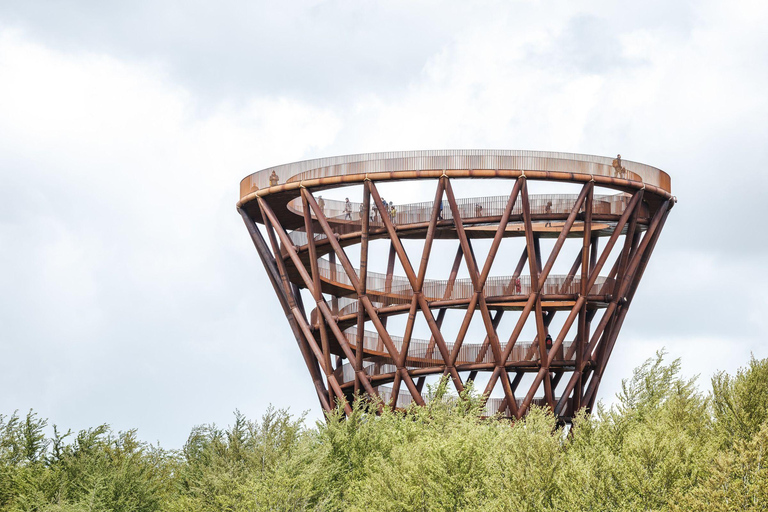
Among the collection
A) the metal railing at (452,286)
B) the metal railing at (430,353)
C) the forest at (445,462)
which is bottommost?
the forest at (445,462)

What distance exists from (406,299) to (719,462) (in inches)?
823

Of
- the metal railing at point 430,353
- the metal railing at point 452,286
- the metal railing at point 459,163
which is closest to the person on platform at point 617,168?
the metal railing at point 459,163

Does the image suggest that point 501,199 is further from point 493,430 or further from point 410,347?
point 493,430

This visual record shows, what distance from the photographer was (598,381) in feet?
149

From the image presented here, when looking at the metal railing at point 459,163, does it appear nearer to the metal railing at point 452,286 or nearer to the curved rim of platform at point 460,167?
the curved rim of platform at point 460,167

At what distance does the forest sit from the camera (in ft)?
85.6

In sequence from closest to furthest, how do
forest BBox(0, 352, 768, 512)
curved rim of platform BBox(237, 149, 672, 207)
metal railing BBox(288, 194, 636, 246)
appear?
forest BBox(0, 352, 768, 512) → curved rim of platform BBox(237, 149, 672, 207) → metal railing BBox(288, 194, 636, 246)

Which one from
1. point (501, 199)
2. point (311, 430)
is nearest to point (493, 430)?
point (311, 430)

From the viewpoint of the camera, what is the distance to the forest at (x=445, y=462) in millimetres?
26094

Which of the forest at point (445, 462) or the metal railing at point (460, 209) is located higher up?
the metal railing at point (460, 209)

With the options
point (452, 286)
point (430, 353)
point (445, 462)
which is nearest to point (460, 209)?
point (452, 286)

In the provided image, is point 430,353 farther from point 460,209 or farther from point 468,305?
point 460,209

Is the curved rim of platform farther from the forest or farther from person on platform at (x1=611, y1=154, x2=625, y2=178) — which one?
the forest

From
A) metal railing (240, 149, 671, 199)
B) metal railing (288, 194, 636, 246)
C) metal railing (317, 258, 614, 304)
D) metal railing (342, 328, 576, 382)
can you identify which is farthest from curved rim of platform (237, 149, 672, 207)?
metal railing (342, 328, 576, 382)
